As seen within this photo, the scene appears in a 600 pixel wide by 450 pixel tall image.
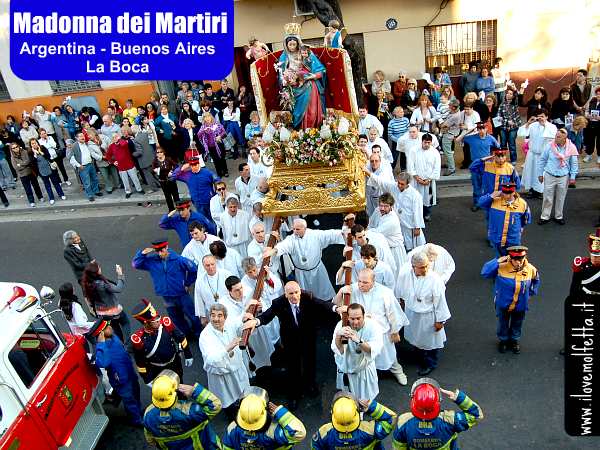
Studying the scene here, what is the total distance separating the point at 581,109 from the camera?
11664mm

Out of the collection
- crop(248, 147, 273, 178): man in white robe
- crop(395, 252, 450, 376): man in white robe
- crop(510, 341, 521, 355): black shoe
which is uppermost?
crop(248, 147, 273, 178): man in white robe

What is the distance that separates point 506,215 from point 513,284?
1.76 metres

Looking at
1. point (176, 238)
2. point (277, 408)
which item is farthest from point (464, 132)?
point (277, 408)

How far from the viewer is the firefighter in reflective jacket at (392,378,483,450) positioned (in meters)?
4.18

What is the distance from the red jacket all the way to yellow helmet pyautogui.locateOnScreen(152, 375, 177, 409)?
29.9 feet

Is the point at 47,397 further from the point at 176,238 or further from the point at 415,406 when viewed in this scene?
the point at 176,238

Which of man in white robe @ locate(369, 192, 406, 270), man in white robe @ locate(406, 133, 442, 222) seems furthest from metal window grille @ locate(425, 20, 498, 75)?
man in white robe @ locate(369, 192, 406, 270)

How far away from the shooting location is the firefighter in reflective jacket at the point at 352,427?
4.15 m

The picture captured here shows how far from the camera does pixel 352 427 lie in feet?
13.7

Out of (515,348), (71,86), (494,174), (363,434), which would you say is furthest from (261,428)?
(71,86)

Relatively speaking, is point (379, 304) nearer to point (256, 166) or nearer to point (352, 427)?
point (352, 427)

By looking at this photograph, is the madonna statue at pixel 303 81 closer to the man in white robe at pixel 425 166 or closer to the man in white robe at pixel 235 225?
the man in white robe at pixel 235 225

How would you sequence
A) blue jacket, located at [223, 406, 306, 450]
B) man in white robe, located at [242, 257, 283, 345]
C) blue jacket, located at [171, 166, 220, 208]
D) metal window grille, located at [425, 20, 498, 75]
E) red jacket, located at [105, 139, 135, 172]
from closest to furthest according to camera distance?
blue jacket, located at [223, 406, 306, 450]
man in white robe, located at [242, 257, 283, 345]
blue jacket, located at [171, 166, 220, 208]
red jacket, located at [105, 139, 135, 172]
metal window grille, located at [425, 20, 498, 75]

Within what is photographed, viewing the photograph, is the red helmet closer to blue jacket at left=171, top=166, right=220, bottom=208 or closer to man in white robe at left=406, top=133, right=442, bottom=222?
man in white robe at left=406, top=133, right=442, bottom=222
